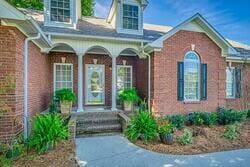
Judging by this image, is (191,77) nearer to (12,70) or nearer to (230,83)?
(230,83)

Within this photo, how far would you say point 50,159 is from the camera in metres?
5.71

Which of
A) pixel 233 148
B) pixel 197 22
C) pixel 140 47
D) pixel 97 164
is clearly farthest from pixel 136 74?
pixel 97 164

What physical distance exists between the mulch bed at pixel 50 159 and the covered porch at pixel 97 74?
203 inches

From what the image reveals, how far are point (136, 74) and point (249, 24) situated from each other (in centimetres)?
1311

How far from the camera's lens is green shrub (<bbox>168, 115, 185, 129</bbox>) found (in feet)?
30.0

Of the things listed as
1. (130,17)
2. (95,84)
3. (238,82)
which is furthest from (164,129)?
(238,82)

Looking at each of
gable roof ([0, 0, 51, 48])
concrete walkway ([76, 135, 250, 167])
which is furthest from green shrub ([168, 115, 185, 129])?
gable roof ([0, 0, 51, 48])

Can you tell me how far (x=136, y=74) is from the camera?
42.5 ft

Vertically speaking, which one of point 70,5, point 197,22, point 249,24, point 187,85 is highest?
point 249,24

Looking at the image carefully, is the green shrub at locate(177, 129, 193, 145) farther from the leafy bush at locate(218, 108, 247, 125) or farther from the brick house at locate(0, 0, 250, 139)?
the leafy bush at locate(218, 108, 247, 125)

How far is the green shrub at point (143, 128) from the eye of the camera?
769 centimetres

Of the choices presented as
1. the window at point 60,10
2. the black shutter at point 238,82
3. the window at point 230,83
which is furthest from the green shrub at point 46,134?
the black shutter at point 238,82

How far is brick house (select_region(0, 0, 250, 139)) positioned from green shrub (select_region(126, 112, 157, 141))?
2249 millimetres

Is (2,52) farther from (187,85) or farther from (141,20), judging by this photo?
(187,85)
